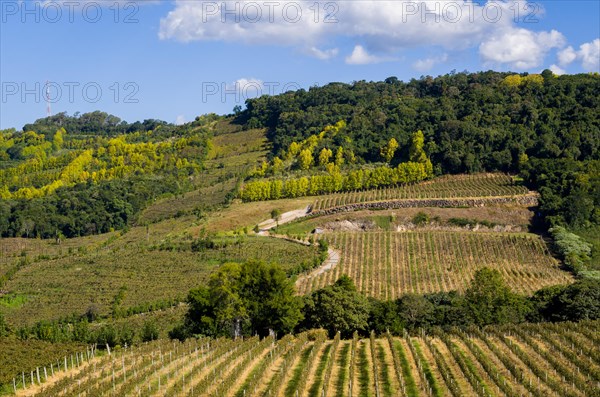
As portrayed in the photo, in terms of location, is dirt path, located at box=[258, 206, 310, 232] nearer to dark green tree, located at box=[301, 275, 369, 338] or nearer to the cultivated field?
the cultivated field

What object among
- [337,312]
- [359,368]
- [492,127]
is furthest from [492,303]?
[492,127]

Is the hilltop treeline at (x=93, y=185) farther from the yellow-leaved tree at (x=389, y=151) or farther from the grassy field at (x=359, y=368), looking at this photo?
the grassy field at (x=359, y=368)

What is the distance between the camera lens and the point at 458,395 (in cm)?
3152

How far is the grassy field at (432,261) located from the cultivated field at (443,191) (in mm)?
15641

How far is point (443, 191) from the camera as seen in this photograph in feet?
372

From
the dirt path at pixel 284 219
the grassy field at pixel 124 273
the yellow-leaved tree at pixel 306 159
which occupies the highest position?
the yellow-leaved tree at pixel 306 159

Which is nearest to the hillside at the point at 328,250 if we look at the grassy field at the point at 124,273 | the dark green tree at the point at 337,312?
the dark green tree at the point at 337,312

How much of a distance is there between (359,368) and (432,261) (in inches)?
1894

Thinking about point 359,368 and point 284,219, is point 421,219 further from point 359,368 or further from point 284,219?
point 359,368

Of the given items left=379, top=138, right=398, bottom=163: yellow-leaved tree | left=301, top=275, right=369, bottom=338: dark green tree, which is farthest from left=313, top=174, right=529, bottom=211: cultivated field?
left=301, top=275, right=369, bottom=338: dark green tree

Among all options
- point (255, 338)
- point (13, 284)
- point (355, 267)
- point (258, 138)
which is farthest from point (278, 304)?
point (258, 138)

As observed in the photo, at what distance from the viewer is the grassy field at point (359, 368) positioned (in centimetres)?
3359

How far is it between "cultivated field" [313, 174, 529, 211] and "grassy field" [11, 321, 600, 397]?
64.3m

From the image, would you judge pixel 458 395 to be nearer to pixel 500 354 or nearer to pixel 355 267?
pixel 500 354
